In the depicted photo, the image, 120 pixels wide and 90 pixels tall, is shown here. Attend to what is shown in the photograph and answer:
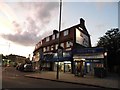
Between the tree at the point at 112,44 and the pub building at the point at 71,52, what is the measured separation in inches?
222

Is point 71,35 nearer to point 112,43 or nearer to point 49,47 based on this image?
point 49,47

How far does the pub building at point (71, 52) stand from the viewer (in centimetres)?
3728

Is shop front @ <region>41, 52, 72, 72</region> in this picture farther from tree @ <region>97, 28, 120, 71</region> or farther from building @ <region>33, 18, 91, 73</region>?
tree @ <region>97, 28, 120, 71</region>

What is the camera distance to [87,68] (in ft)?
125

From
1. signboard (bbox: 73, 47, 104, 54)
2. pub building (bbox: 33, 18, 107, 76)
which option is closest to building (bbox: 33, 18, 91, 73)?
pub building (bbox: 33, 18, 107, 76)

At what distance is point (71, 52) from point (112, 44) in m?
18.7

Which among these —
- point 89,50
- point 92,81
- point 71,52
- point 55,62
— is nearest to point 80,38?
point 71,52

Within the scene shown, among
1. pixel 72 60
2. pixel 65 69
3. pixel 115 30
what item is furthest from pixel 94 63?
pixel 115 30

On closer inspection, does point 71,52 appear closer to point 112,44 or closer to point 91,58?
point 91,58


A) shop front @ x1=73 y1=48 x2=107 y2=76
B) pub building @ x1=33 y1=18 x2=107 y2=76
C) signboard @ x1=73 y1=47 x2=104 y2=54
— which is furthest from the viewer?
pub building @ x1=33 y1=18 x2=107 y2=76

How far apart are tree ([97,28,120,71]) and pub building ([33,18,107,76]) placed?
18.5ft

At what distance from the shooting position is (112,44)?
56688 mm

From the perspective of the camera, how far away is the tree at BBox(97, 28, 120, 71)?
5456cm

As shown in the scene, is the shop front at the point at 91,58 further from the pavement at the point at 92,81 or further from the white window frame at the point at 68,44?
the pavement at the point at 92,81
